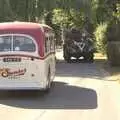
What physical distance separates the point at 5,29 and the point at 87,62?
62.7 feet

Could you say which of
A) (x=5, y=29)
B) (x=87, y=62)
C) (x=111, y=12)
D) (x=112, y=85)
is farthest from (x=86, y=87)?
(x=87, y=62)

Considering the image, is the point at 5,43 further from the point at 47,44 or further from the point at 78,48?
the point at 78,48

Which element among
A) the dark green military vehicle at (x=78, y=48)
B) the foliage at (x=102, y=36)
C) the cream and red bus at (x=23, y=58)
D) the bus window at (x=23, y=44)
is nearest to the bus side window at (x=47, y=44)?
the cream and red bus at (x=23, y=58)

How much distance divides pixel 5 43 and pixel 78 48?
19.7 meters

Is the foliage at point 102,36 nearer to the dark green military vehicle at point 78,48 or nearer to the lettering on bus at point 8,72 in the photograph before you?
the dark green military vehicle at point 78,48

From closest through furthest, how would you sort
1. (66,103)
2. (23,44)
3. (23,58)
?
(66,103) → (23,58) → (23,44)

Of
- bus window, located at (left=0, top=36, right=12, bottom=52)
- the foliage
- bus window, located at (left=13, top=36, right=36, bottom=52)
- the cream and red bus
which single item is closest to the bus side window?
the cream and red bus

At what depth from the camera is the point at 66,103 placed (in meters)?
16.1

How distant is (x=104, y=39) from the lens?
36.1 metres

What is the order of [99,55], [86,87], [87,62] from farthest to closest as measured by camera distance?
1. [99,55]
2. [87,62]
3. [86,87]

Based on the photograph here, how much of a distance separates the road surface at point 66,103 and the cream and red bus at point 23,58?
1.67 feet

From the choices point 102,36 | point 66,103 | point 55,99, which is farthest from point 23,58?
point 102,36

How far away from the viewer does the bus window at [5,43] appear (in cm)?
1716

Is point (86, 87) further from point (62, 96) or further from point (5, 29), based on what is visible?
point (5, 29)
